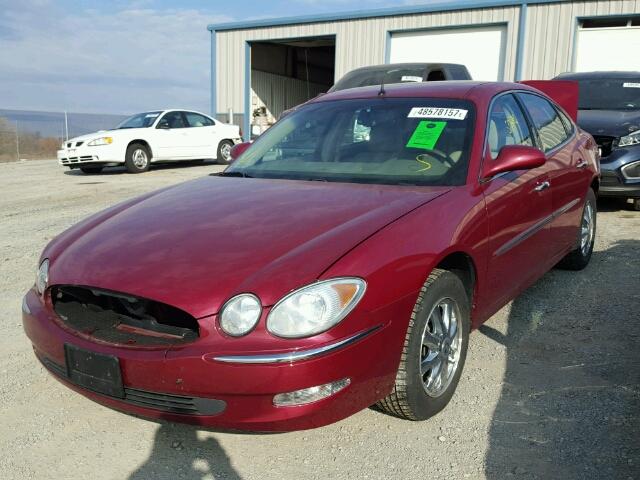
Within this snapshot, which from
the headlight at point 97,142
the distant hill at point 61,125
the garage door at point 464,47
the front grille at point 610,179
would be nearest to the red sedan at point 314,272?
the front grille at point 610,179

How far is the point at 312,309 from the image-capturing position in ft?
7.11

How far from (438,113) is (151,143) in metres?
10.8

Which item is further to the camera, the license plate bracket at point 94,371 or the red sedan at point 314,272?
the license plate bracket at point 94,371

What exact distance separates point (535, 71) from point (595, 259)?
36.9ft

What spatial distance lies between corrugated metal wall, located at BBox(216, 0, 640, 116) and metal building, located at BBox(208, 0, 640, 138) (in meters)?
0.02

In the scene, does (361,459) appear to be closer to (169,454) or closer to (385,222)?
(169,454)

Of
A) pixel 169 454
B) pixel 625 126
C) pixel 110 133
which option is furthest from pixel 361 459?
pixel 110 133

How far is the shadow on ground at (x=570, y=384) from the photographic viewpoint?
2420mm

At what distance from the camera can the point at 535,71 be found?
15.4m

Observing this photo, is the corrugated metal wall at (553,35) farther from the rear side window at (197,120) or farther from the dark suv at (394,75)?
the rear side window at (197,120)

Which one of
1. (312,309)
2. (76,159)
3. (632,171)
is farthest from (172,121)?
(312,309)

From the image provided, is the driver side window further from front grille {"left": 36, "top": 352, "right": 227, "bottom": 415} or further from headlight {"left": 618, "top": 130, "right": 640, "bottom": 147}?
front grille {"left": 36, "top": 352, "right": 227, "bottom": 415}

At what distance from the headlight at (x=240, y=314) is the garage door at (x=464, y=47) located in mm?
15267

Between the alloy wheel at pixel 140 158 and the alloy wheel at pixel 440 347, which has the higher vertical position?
the alloy wheel at pixel 140 158
